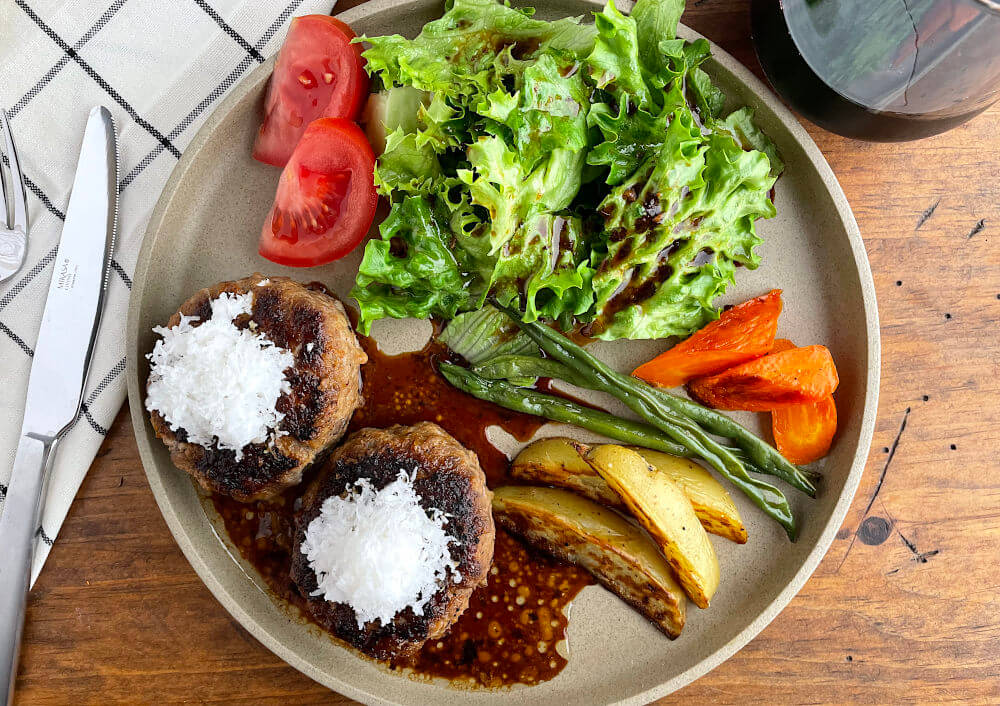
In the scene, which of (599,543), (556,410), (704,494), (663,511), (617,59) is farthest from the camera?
(556,410)

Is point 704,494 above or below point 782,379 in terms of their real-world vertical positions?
below

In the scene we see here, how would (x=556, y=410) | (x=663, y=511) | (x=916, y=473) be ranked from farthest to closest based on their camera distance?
(x=916, y=473)
(x=556, y=410)
(x=663, y=511)

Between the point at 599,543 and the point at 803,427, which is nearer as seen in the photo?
the point at 599,543

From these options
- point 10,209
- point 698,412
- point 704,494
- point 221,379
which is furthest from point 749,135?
point 10,209

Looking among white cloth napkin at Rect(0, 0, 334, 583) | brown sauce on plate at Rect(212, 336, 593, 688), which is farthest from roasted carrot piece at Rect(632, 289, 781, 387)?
white cloth napkin at Rect(0, 0, 334, 583)

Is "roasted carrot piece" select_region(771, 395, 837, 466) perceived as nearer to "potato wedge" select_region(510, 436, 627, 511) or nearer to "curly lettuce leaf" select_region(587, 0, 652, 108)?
"potato wedge" select_region(510, 436, 627, 511)

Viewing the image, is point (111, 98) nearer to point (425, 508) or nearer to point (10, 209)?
point (10, 209)

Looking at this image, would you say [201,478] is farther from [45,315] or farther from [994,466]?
[994,466]
